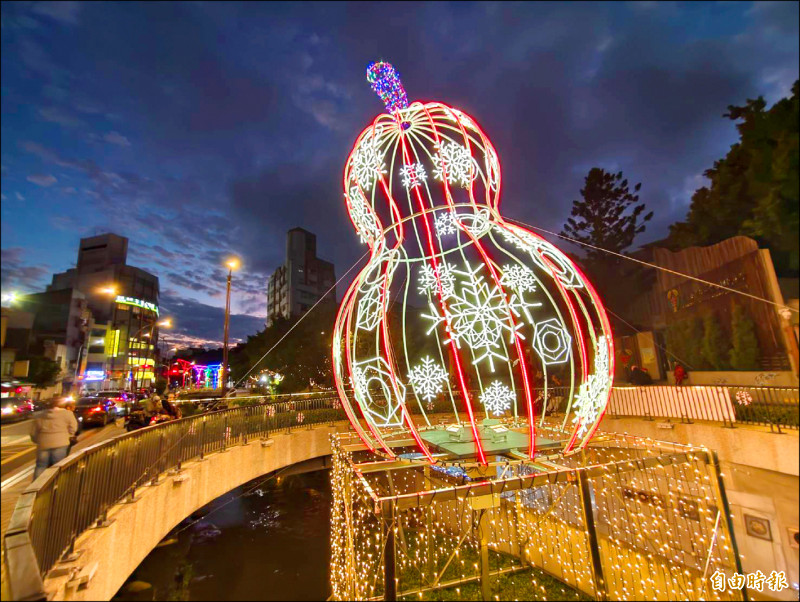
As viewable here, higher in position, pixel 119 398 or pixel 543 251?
pixel 543 251

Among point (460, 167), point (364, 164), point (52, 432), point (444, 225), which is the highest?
point (364, 164)

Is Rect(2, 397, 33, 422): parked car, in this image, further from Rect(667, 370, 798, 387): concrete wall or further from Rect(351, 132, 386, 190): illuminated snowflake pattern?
Rect(667, 370, 798, 387): concrete wall

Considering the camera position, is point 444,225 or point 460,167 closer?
point 460,167

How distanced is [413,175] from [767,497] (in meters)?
6.89

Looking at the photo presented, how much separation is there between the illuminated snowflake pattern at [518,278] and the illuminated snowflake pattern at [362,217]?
2.59m

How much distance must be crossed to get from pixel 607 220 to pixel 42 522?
30.0 m

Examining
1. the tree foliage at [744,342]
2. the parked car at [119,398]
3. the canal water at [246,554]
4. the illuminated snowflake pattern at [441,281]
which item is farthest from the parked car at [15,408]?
the parked car at [119,398]

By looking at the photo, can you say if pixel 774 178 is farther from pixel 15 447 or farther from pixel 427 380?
pixel 15 447

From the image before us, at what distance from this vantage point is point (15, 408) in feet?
10.5

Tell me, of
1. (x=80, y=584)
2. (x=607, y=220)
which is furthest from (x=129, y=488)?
(x=607, y=220)

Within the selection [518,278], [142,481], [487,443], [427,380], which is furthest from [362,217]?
[142,481]

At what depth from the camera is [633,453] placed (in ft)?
27.7

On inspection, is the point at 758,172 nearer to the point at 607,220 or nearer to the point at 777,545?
the point at 777,545

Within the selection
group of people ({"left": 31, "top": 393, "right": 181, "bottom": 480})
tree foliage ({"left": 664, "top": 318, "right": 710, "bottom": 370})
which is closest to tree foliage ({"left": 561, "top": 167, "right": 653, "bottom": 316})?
tree foliage ({"left": 664, "top": 318, "right": 710, "bottom": 370})
